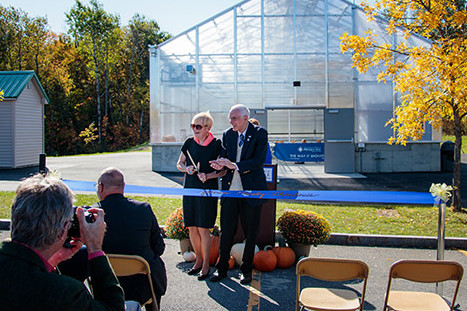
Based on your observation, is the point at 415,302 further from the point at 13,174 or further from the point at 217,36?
the point at 13,174

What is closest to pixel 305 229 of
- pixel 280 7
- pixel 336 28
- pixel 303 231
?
pixel 303 231

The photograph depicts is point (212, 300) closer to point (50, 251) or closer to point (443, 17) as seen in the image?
point (50, 251)

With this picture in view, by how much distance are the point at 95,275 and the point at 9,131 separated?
20195mm

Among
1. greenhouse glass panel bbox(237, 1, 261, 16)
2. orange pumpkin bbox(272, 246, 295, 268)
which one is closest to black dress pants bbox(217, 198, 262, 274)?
orange pumpkin bbox(272, 246, 295, 268)

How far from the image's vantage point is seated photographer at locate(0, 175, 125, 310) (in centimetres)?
174

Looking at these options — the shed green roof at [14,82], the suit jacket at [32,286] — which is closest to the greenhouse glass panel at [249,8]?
the shed green roof at [14,82]

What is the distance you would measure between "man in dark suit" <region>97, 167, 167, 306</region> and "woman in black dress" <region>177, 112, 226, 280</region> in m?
1.70

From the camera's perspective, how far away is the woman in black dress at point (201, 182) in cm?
526

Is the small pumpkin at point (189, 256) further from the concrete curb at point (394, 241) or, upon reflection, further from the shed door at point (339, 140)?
the shed door at point (339, 140)

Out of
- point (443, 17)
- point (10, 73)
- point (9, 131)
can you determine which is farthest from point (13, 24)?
point (443, 17)

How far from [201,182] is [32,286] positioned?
11.9ft

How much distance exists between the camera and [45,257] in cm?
189

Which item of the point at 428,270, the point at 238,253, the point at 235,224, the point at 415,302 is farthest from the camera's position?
the point at 238,253

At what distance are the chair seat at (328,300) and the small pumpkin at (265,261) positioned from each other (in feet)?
6.15
